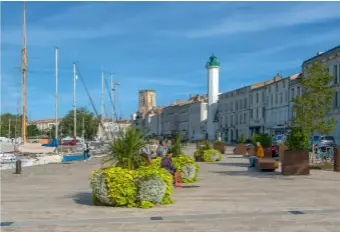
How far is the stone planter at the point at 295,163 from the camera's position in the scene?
1969cm

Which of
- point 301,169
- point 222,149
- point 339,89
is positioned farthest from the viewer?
point 339,89

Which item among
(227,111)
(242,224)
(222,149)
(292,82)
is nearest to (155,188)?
(242,224)

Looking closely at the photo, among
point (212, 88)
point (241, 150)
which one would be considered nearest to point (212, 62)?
point (212, 88)

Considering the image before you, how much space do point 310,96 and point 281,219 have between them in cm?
1377

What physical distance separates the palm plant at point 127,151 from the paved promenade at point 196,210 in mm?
1195

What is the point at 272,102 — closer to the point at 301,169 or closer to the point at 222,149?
the point at 222,149

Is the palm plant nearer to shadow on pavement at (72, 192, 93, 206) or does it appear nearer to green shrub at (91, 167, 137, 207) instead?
green shrub at (91, 167, 137, 207)

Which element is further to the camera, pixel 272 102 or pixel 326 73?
pixel 272 102

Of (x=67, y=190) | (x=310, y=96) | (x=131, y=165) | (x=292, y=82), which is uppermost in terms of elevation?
(x=292, y=82)

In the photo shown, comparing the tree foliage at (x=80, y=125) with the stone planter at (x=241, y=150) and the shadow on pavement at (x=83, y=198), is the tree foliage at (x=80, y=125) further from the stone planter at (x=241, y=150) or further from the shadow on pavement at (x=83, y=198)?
the shadow on pavement at (x=83, y=198)

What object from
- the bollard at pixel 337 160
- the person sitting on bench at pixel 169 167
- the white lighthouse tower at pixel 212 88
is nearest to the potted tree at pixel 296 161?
the bollard at pixel 337 160

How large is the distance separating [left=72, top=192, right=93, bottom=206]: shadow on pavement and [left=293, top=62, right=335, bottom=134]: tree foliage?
38.0 feet

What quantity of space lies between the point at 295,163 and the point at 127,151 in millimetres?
9827

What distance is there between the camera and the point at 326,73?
74.8 ft
